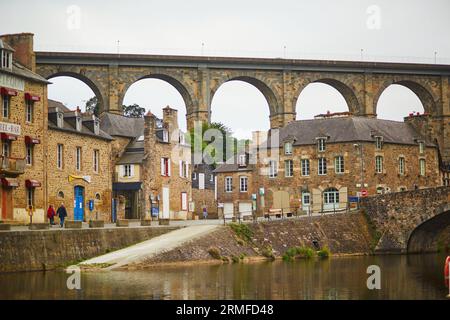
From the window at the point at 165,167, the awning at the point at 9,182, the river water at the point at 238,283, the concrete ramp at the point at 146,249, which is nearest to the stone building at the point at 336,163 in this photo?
the window at the point at 165,167

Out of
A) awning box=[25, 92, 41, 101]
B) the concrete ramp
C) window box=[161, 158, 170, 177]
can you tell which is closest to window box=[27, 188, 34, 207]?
awning box=[25, 92, 41, 101]

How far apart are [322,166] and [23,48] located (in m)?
20.6

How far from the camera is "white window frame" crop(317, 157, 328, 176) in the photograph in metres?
57.0

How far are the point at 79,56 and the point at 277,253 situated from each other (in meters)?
33.7

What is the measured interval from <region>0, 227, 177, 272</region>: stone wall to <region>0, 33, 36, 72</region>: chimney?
33.5 ft

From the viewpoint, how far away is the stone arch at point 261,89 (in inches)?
3009

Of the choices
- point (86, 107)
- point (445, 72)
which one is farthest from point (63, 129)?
point (86, 107)

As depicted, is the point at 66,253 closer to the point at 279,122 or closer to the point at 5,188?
the point at 5,188

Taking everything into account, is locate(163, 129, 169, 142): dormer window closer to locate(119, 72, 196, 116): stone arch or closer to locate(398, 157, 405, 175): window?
locate(398, 157, 405, 175): window

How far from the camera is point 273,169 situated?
58.9 meters

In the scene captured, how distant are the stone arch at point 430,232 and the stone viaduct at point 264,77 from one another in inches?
814

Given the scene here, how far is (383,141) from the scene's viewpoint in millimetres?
57469

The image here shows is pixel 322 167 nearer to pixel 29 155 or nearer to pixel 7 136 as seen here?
pixel 29 155

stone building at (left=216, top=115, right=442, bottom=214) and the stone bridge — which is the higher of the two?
stone building at (left=216, top=115, right=442, bottom=214)
